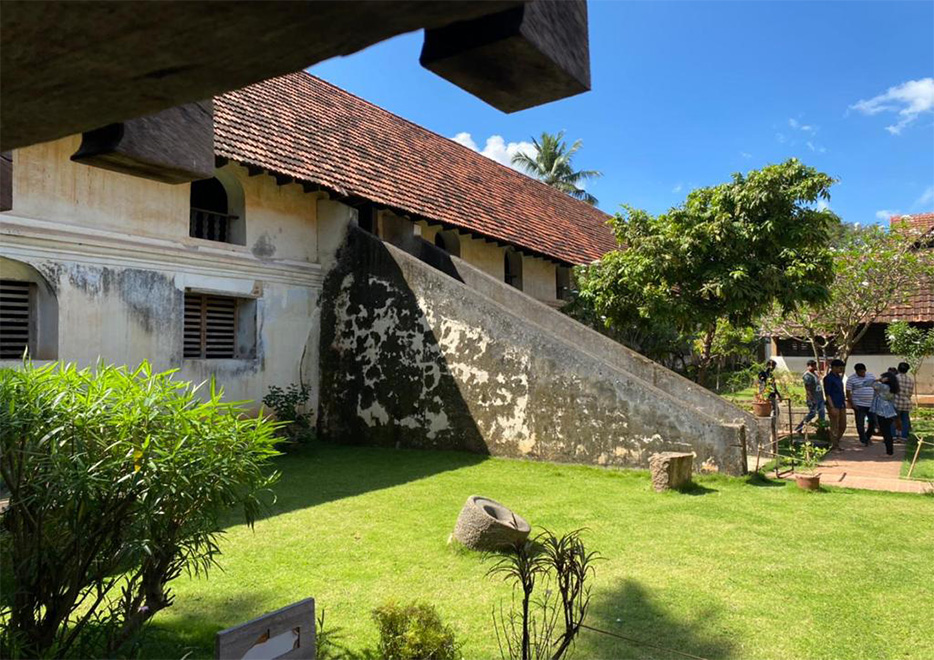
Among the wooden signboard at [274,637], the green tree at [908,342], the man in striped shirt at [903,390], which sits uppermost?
the green tree at [908,342]

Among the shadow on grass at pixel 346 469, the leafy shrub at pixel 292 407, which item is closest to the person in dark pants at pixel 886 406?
the shadow on grass at pixel 346 469

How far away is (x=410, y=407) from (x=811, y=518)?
5947 millimetres

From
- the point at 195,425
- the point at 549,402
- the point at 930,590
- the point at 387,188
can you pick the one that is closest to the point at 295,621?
the point at 195,425

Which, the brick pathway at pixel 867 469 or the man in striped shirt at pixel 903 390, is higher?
the man in striped shirt at pixel 903 390

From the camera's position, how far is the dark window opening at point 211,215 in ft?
32.7

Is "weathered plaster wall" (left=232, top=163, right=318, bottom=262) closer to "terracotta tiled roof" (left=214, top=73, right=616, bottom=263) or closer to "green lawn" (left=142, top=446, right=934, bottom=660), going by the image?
"terracotta tiled roof" (left=214, top=73, right=616, bottom=263)

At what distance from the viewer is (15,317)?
25.1ft

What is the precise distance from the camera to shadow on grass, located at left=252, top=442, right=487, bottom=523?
278 inches

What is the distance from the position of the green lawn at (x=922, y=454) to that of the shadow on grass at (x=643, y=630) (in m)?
5.89

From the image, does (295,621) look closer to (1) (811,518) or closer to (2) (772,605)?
(2) (772,605)

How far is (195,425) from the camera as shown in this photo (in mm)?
2861

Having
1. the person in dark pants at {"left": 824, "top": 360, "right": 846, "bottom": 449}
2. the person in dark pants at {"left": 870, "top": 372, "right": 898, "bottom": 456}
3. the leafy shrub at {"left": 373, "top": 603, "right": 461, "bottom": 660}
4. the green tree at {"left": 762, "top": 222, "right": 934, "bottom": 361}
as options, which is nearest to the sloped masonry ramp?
the person in dark pants at {"left": 824, "top": 360, "right": 846, "bottom": 449}

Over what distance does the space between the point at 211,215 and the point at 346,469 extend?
4.85 meters

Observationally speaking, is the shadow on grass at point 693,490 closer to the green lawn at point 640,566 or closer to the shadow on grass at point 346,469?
the green lawn at point 640,566
